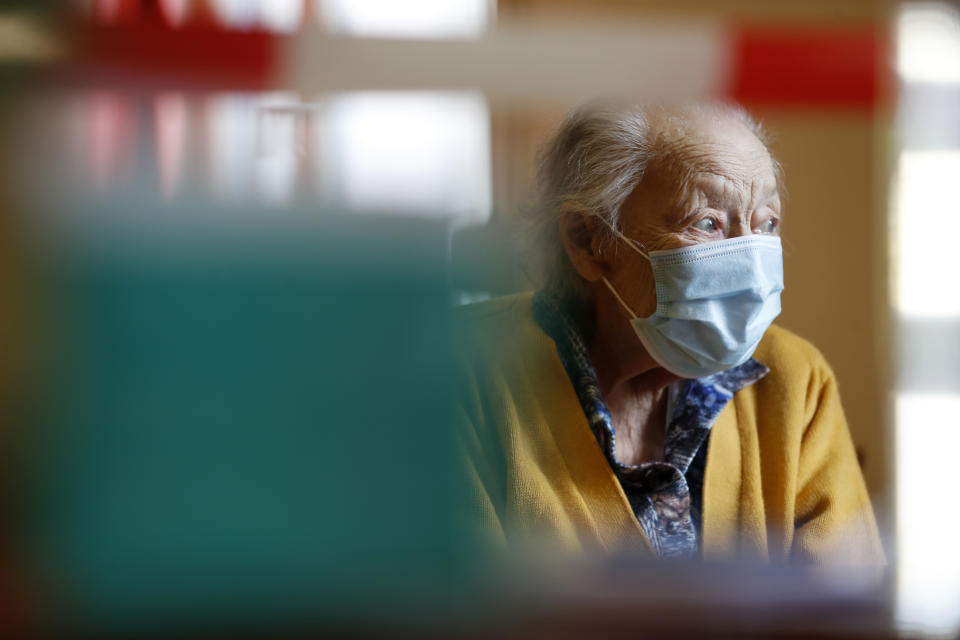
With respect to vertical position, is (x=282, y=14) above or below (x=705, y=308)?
above

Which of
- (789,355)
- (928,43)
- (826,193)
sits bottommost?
(789,355)

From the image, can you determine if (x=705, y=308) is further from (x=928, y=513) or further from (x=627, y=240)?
(x=928, y=513)

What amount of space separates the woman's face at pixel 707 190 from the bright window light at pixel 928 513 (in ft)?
0.55

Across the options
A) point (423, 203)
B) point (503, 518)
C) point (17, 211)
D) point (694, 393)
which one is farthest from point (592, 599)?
point (17, 211)

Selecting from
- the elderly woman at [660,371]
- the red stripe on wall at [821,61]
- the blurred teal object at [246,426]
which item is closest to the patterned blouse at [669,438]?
the elderly woman at [660,371]

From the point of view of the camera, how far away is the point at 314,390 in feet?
1.98

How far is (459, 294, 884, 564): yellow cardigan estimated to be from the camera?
23.7 inches

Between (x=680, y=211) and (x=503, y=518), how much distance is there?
0.88 ft

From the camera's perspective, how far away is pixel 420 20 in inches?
21.8

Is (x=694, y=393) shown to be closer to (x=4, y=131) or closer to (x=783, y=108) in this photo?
(x=783, y=108)

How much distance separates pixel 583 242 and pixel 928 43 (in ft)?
0.89

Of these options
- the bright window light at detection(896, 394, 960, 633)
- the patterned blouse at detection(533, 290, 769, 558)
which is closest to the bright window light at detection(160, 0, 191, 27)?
the patterned blouse at detection(533, 290, 769, 558)

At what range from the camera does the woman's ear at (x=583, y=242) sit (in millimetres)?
618

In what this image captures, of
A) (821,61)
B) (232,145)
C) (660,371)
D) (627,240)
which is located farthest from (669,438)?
(232,145)
